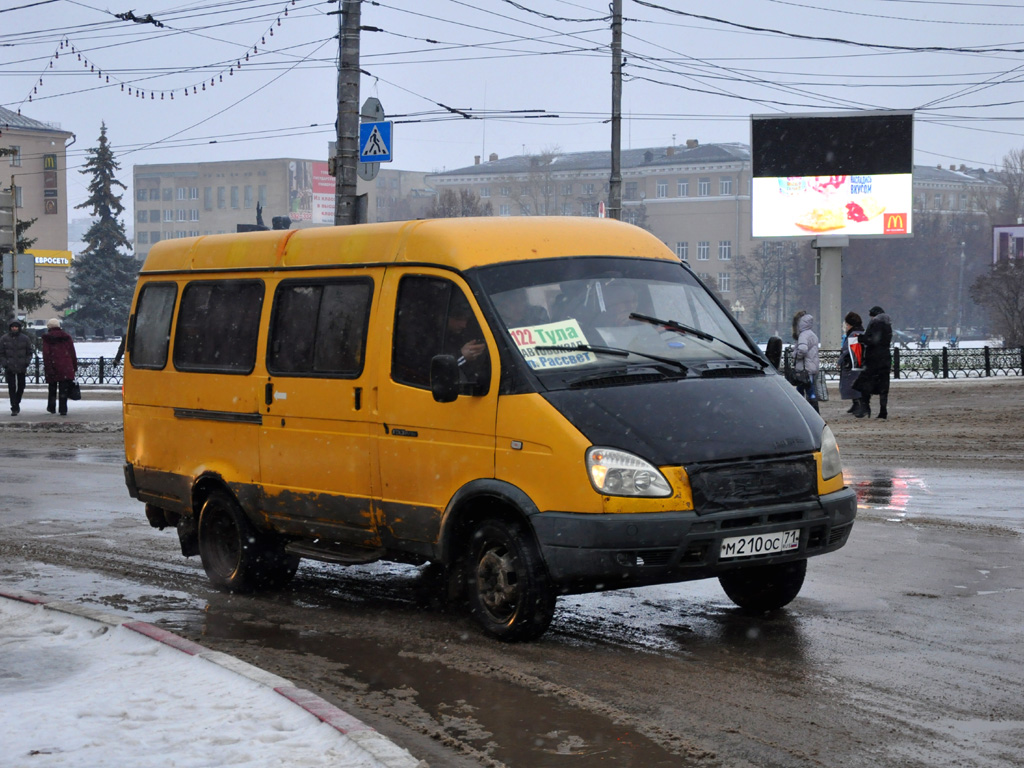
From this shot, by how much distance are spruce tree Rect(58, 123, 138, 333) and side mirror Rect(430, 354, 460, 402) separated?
80.7 meters

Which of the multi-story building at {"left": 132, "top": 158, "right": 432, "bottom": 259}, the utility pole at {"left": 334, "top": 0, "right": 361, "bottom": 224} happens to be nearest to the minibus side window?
the utility pole at {"left": 334, "top": 0, "right": 361, "bottom": 224}

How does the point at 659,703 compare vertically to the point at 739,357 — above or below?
below

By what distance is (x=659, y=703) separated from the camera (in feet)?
18.6

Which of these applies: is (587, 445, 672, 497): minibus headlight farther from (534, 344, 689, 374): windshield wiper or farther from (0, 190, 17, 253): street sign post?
(0, 190, 17, 253): street sign post

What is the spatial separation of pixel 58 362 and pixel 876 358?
1460 cm

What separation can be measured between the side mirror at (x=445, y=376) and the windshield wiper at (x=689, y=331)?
3.38ft

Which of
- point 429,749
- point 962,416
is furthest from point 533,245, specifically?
point 962,416

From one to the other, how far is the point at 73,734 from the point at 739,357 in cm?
393

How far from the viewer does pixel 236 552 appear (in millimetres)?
8703

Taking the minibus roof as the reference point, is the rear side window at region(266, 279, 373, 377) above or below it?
below

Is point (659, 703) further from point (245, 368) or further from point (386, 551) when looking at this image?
point (245, 368)

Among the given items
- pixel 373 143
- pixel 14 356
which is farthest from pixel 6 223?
pixel 373 143

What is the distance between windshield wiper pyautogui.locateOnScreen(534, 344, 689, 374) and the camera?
691cm

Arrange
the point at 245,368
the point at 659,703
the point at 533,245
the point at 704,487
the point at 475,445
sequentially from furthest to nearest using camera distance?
1. the point at 245,368
2. the point at 533,245
3. the point at 475,445
4. the point at 704,487
5. the point at 659,703
